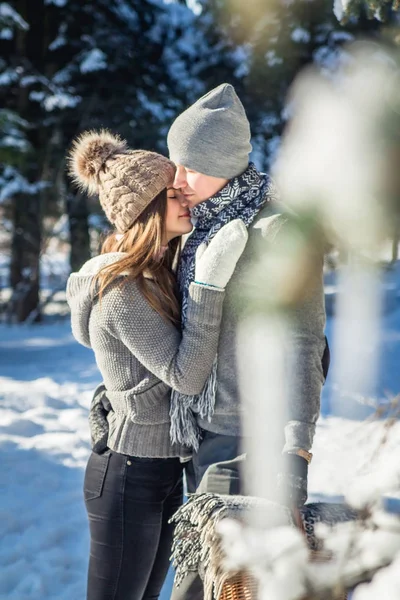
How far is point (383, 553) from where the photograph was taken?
886mm

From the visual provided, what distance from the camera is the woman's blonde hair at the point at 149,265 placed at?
6.19ft

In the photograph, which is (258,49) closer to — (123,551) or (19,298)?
(19,298)

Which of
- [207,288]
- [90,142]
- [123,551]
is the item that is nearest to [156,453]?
[123,551]

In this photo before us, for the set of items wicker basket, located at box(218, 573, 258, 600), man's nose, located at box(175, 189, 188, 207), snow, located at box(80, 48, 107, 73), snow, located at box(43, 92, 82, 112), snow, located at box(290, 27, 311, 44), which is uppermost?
snow, located at box(290, 27, 311, 44)

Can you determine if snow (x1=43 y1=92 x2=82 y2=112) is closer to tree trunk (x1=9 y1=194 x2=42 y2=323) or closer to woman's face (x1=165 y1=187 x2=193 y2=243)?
tree trunk (x1=9 y1=194 x2=42 y2=323)

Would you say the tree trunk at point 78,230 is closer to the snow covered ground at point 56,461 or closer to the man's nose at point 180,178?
the snow covered ground at point 56,461

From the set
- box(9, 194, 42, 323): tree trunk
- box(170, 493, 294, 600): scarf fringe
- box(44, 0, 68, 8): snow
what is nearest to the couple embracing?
box(170, 493, 294, 600): scarf fringe

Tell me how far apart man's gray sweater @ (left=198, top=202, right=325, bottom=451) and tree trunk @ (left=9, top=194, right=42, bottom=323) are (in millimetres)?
11382

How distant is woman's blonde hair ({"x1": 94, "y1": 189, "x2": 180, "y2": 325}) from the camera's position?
1.89 meters

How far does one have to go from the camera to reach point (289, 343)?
172 centimetres

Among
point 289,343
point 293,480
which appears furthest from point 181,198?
point 293,480

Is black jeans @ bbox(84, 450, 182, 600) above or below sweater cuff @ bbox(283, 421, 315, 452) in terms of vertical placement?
below

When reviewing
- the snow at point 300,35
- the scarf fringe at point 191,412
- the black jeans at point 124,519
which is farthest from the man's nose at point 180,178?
the snow at point 300,35

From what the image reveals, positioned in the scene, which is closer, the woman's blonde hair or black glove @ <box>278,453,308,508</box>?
black glove @ <box>278,453,308,508</box>
